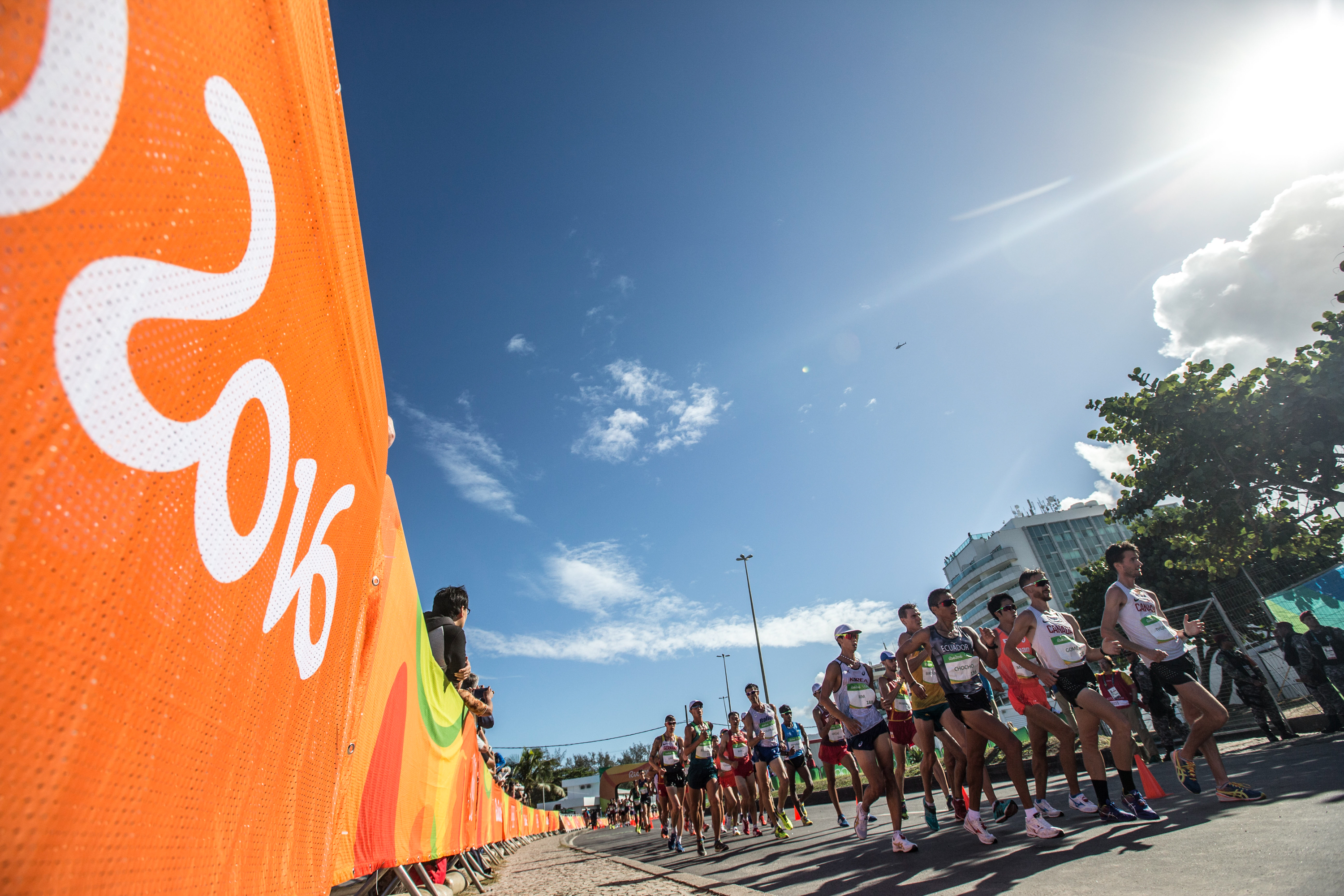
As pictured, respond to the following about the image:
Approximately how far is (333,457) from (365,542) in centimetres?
65

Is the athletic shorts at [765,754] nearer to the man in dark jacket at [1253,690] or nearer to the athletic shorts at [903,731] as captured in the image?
the athletic shorts at [903,731]

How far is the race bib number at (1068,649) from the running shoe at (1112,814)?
41.4 inches

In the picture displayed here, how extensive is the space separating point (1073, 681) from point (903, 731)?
288 cm

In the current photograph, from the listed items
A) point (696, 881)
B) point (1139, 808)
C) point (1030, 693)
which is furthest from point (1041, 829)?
point (696, 881)

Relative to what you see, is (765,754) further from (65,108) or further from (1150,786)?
(65,108)

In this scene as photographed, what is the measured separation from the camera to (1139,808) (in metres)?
4.52

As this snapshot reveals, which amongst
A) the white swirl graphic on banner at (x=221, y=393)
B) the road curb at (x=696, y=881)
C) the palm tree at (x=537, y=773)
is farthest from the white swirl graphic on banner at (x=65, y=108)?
the palm tree at (x=537, y=773)

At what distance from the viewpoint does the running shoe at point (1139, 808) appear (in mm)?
4465

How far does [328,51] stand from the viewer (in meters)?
1.48

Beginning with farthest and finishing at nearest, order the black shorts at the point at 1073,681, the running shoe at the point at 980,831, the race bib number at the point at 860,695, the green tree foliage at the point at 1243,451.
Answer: the green tree foliage at the point at 1243,451
the race bib number at the point at 860,695
the black shorts at the point at 1073,681
the running shoe at the point at 980,831

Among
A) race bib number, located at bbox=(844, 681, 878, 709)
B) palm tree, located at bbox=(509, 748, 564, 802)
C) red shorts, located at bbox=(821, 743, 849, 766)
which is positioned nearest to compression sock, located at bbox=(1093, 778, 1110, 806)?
race bib number, located at bbox=(844, 681, 878, 709)

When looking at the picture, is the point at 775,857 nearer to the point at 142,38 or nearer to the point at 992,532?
the point at 142,38

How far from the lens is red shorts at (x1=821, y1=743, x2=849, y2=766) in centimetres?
938

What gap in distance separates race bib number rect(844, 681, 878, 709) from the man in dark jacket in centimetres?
760
